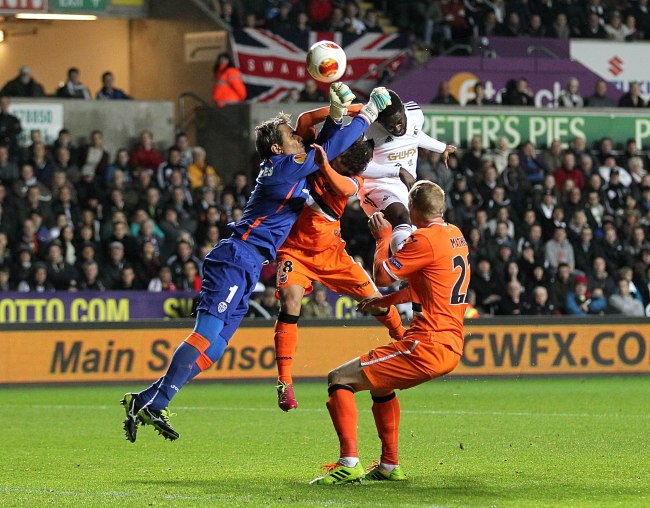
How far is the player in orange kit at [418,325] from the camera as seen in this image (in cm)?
863

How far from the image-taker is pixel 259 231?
31.9 ft

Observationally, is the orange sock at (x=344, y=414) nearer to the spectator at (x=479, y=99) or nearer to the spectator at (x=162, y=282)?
the spectator at (x=162, y=282)

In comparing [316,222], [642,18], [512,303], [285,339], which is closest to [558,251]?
[512,303]

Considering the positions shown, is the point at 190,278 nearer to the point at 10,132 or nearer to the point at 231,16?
the point at 10,132

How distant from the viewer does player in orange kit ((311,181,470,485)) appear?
8.63m

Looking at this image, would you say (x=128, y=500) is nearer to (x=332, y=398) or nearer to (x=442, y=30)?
(x=332, y=398)

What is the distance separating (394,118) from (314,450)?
2.72m

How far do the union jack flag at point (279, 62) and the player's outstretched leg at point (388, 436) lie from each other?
17.2m

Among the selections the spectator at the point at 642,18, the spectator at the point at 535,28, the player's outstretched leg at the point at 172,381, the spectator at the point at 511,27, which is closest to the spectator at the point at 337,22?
the spectator at the point at 511,27

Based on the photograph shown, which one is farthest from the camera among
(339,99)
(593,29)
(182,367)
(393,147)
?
(593,29)

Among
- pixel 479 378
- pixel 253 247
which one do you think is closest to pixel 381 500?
pixel 253 247

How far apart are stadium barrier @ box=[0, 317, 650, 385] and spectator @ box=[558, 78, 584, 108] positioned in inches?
284

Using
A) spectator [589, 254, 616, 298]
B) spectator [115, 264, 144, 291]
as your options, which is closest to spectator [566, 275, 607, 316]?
spectator [589, 254, 616, 298]

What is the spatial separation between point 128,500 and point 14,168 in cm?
1414
